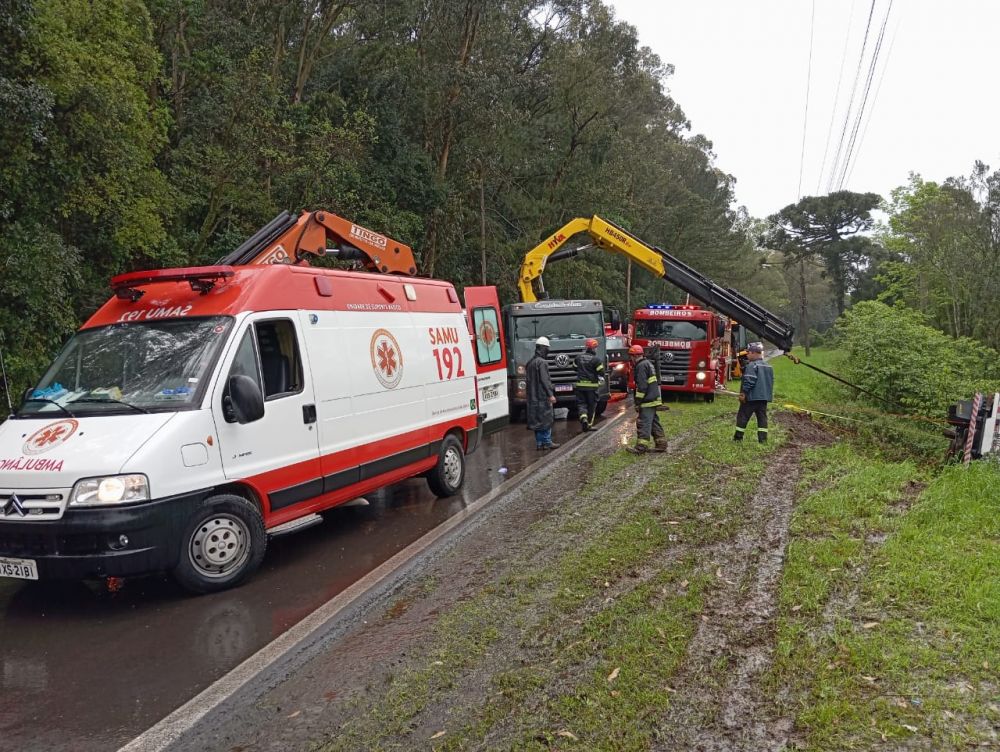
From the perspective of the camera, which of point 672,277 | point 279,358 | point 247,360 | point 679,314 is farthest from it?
point 679,314

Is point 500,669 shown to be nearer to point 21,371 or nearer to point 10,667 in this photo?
point 10,667

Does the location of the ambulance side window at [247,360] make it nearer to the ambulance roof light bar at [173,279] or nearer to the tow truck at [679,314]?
the ambulance roof light bar at [173,279]

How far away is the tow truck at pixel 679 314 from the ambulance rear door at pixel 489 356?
5.58m

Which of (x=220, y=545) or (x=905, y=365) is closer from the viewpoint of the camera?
(x=220, y=545)

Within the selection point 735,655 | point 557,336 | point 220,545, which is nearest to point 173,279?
point 220,545

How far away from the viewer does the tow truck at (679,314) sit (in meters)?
17.8

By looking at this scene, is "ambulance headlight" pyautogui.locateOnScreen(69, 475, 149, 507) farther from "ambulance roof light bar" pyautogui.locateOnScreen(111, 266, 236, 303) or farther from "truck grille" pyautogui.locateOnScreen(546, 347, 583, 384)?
"truck grille" pyautogui.locateOnScreen(546, 347, 583, 384)

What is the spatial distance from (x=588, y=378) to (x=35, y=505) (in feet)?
32.8

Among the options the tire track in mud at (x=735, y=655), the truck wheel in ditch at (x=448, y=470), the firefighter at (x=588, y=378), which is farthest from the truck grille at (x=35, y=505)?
the firefighter at (x=588, y=378)

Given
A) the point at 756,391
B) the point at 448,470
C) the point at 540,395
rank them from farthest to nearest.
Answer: the point at 540,395 → the point at 756,391 → the point at 448,470

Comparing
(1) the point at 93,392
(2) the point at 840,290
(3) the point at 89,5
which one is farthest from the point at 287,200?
(2) the point at 840,290

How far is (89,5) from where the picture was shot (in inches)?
497

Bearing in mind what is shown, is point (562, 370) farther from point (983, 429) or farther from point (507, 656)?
point (507, 656)

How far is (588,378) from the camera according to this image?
13.6m
